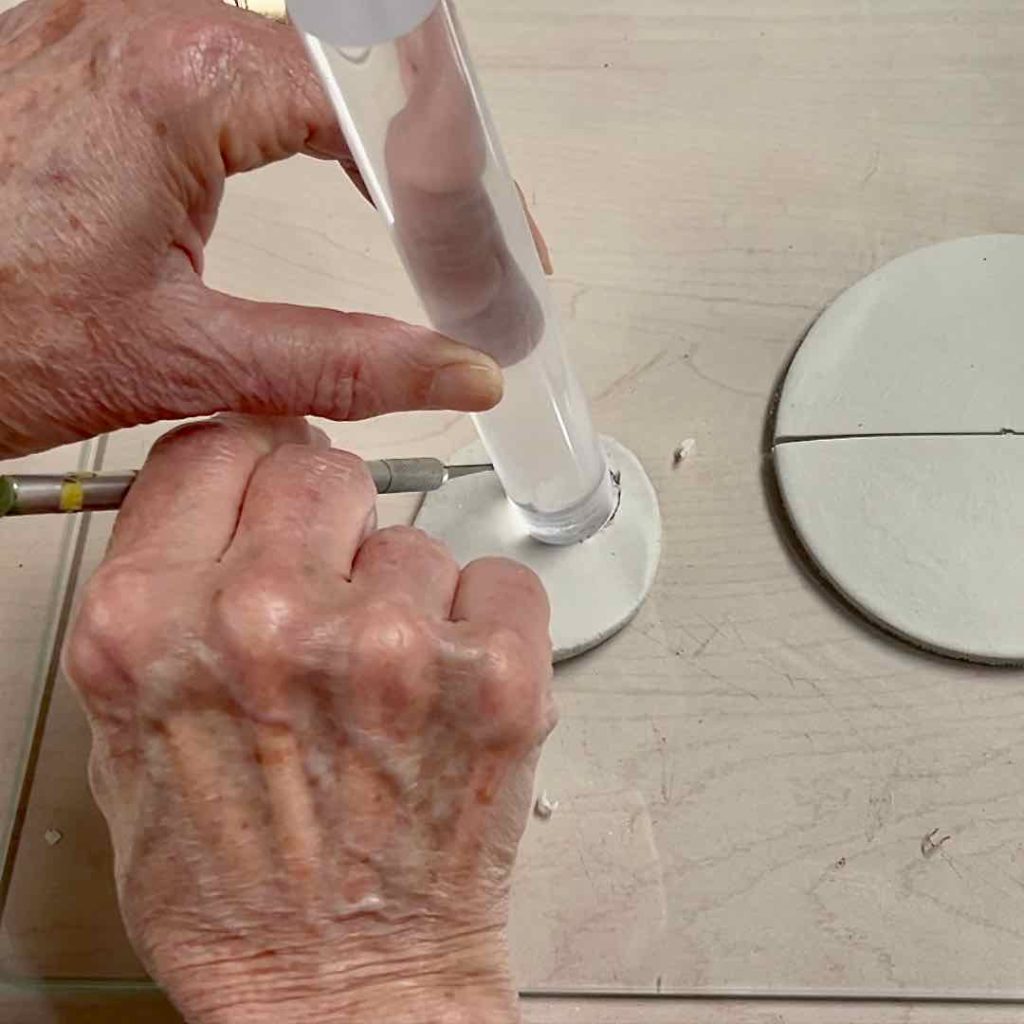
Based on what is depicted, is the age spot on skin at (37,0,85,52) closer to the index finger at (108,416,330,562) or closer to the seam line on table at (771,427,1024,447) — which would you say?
the index finger at (108,416,330,562)

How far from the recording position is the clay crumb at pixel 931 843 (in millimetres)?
535

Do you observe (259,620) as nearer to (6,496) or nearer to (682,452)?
(6,496)

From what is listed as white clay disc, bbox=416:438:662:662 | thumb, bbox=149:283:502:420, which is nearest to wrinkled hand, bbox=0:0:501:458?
thumb, bbox=149:283:502:420

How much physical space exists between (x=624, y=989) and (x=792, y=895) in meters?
0.09

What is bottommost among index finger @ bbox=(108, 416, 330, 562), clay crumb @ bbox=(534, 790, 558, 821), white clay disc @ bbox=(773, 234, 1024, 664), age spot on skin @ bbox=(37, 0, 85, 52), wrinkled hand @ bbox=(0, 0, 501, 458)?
clay crumb @ bbox=(534, 790, 558, 821)

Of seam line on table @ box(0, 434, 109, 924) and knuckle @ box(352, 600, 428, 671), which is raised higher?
knuckle @ box(352, 600, 428, 671)

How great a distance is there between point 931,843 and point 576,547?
22 centimetres

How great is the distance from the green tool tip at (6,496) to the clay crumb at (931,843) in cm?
41

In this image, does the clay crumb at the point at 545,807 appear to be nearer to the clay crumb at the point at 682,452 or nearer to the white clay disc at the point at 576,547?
the white clay disc at the point at 576,547

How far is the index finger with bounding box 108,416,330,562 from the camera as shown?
413 mm

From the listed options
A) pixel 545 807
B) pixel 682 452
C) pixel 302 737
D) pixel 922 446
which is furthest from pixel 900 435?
pixel 302 737

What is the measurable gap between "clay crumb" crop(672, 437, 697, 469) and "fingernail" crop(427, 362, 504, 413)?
209 millimetres

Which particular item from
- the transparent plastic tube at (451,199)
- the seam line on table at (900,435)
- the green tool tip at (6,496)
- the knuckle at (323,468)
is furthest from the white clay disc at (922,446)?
the green tool tip at (6,496)

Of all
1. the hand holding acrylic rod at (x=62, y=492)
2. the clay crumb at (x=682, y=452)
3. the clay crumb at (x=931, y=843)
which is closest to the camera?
the hand holding acrylic rod at (x=62, y=492)
